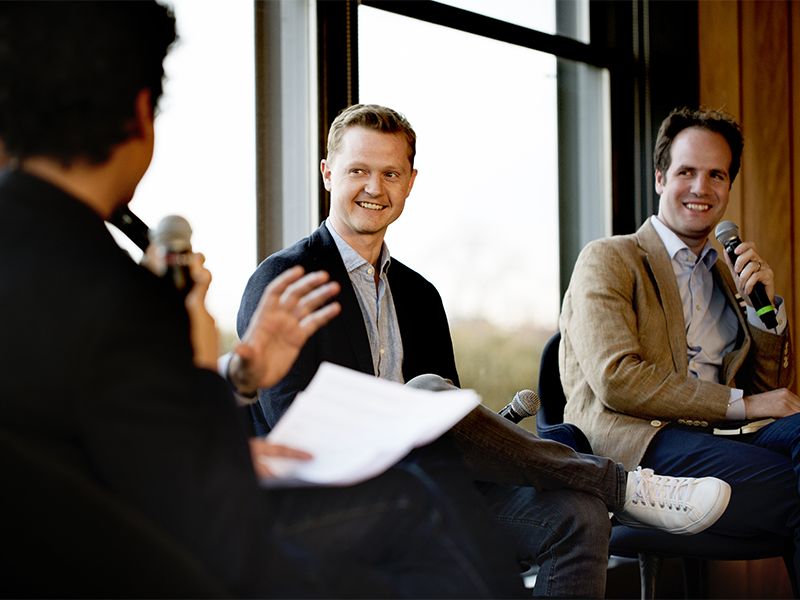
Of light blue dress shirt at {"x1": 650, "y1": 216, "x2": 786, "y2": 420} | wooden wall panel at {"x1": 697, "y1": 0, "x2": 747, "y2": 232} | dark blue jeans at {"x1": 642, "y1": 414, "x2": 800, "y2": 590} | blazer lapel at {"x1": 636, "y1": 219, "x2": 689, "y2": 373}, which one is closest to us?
dark blue jeans at {"x1": 642, "y1": 414, "x2": 800, "y2": 590}

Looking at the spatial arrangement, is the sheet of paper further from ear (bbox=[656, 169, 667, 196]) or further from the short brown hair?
ear (bbox=[656, 169, 667, 196])

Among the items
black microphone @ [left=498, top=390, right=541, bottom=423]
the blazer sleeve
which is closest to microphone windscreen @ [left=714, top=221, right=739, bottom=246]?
the blazer sleeve

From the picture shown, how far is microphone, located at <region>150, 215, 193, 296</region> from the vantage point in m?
1.14

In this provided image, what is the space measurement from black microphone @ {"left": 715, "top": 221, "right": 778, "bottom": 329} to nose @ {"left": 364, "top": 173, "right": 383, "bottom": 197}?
1.02 m

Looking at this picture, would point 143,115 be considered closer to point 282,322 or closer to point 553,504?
point 282,322

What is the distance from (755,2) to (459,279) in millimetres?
1741

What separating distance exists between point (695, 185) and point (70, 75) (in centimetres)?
220

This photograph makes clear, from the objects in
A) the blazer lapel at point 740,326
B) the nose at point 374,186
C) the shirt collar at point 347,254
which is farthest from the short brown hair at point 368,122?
the blazer lapel at point 740,326

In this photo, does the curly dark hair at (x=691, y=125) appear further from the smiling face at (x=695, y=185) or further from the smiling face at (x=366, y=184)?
the smiling face at (x=366, y=184)

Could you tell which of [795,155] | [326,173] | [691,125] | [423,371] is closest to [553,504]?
[423,371]

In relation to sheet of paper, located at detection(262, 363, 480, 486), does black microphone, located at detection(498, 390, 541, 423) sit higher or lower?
lower

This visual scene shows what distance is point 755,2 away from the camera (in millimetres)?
3709

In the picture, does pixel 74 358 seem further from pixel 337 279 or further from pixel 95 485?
pixel 337 279

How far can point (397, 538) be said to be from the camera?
Answer: 1160mm
